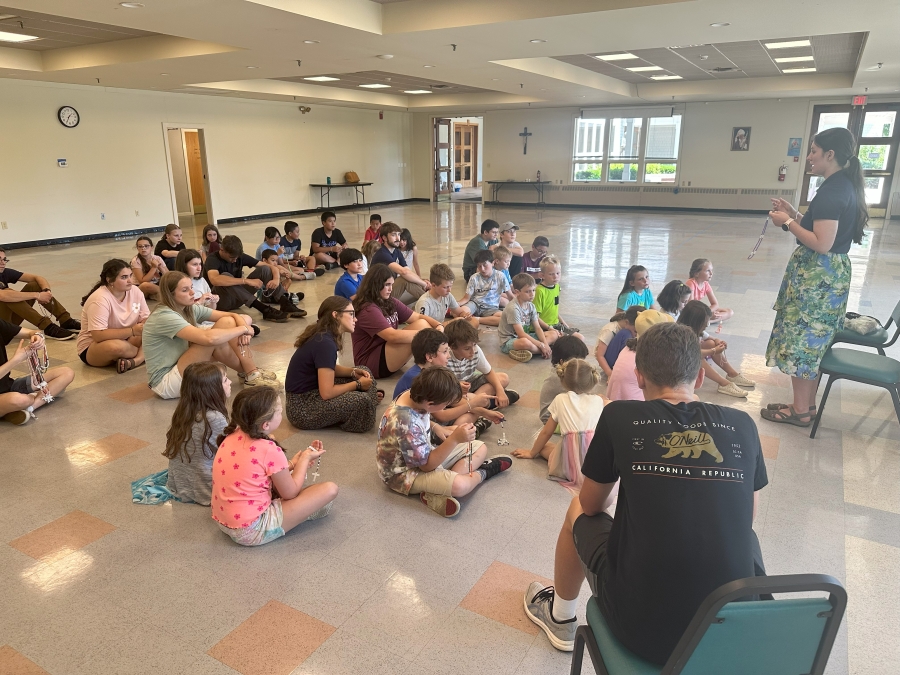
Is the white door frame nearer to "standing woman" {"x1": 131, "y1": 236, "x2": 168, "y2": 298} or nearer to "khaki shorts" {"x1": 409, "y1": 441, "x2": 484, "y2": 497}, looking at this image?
"standing woman" {"x1": 131, "y1": 236, "x2": 168, "y2": 298}

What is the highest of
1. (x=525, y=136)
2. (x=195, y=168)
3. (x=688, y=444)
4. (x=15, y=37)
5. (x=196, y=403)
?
(x=15, y=37)

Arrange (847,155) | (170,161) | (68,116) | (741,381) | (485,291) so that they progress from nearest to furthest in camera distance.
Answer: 1. (847,155)
2. (741,381)
3. (485,291)
4. (68,116)
5. (170,161)

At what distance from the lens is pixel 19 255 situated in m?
10.8

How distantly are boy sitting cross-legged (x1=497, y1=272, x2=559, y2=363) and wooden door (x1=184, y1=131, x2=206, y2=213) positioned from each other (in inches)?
601

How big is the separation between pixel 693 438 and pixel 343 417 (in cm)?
267

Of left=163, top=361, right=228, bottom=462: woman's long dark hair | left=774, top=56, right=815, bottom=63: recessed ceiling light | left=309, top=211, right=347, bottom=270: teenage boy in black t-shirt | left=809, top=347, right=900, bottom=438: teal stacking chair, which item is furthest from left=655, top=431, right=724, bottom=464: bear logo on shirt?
left=774, top=56, right=815, bottom=63: recessed ceiling light

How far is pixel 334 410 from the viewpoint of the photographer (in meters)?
3.73

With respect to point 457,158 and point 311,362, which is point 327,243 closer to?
point 311,362

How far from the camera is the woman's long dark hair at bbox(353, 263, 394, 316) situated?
440 cm

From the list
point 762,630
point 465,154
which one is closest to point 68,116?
point 762,630

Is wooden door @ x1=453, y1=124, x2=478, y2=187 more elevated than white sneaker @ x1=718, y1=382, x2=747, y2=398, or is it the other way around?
wooden door @ x1=453, y1=124, x2=478, y2=187

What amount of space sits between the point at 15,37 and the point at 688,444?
11005mm

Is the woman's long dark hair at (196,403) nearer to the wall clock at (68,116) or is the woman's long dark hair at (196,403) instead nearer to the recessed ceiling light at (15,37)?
the recessed ceiling light at (15,37)

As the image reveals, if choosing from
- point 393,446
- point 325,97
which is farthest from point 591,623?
point 325,97
